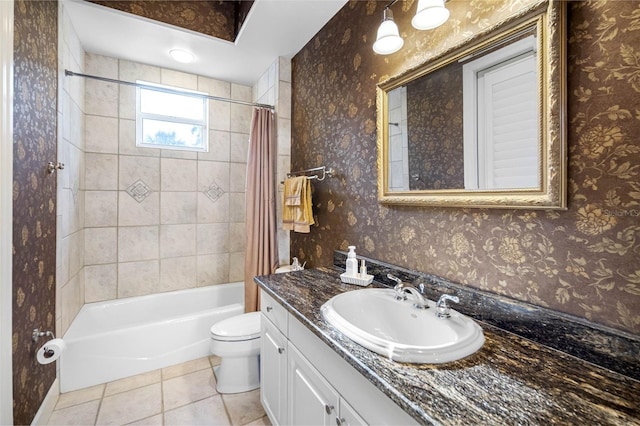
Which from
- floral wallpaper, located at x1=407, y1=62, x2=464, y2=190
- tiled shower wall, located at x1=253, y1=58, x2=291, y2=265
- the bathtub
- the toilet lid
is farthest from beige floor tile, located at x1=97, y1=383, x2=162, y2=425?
floral wallpaper, located at x1=407, y1=62, x2=464, y2=190

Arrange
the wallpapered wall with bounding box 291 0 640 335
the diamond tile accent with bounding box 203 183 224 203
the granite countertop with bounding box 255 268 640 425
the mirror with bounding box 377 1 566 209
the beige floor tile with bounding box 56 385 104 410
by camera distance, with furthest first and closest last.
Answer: the diamond tile accent with bounding box 203 183 224 203 < the beige floor tile with bounding box 56 385 104 410 < the mirror with bounding box 377 1 566 209 < the wallpapered wall with bounding box 291 0 640 335 < the granite countertop with bounding box 255 268 640 425

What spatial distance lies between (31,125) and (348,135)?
62.6 inches

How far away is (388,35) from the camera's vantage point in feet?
3.99

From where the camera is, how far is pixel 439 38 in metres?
1.21

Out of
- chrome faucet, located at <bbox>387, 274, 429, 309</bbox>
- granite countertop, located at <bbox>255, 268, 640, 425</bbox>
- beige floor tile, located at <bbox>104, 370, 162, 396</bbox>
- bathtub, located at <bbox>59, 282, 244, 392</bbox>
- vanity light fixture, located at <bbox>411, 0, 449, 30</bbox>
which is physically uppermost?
vanity light fixture, located at <bbox>411, 0, 449, 30</bbox>

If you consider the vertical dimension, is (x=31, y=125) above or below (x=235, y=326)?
above

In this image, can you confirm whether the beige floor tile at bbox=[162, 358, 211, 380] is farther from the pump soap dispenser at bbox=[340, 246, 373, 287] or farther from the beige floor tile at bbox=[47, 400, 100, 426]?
the pump soap dispenser at bbox=[340, 246, 373, 287]

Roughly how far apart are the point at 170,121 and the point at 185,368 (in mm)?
2153

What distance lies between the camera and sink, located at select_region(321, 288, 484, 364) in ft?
2.53

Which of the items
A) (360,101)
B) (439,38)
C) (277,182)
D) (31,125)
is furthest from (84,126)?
(439,38)

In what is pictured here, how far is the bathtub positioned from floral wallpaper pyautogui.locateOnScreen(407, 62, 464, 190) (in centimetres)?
191

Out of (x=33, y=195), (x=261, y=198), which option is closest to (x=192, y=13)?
(x=261, y=198)

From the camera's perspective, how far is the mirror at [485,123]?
851 millimetres

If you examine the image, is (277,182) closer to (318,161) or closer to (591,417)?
(318,161)
